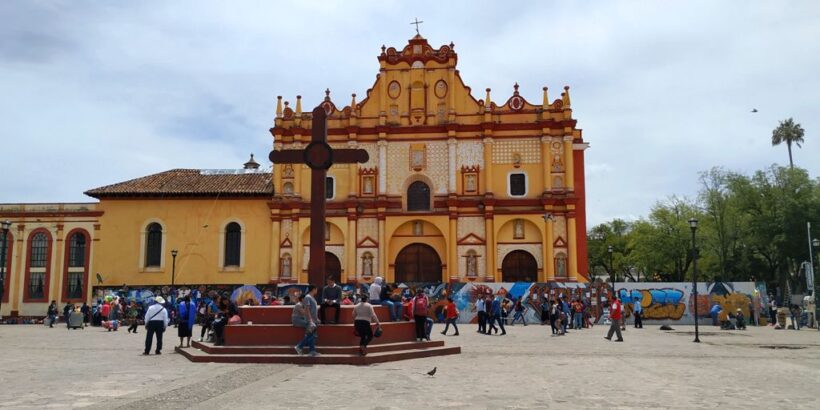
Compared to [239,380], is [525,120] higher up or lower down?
higher up

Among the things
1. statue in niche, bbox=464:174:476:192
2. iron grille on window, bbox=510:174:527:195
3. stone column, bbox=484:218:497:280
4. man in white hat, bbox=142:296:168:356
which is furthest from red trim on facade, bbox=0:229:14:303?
iron grille on window, bbox=510:174:527:195

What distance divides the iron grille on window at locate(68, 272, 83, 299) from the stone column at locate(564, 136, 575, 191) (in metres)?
28.5

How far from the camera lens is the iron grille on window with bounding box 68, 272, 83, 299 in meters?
38.4

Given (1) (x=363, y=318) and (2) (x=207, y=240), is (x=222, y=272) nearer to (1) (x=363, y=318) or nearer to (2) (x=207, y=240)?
(2) (x=207, y=240)

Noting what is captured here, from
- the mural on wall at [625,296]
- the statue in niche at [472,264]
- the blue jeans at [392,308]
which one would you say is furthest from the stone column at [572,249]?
the blue jeans at [392,308]

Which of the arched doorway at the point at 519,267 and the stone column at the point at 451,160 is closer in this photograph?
the arched doorway at the point at 519,267

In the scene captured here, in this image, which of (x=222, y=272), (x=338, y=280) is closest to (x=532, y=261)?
(x=338, y=280)

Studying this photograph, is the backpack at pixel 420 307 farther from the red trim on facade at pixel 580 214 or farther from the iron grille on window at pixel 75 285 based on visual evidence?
the iron grille on window at pixel 75 285

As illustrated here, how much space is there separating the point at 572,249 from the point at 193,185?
22370mm

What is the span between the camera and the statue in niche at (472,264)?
36625 mm

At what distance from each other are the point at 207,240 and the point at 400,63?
15275mm

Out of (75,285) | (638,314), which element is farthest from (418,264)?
(75,285)

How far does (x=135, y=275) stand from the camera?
126 ft

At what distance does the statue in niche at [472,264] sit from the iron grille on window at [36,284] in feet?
80.6
